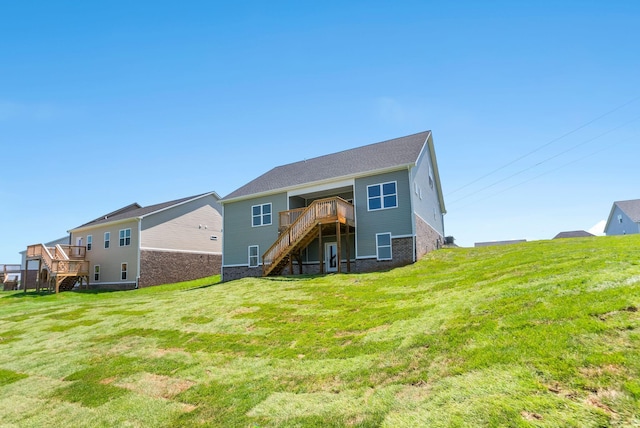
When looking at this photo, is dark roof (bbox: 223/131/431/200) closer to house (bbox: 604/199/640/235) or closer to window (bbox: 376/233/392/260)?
window (bbox: 376/233/392/260)

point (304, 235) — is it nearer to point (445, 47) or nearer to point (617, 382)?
point (445, 47)

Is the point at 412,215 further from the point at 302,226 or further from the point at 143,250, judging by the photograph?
the point at 143,250

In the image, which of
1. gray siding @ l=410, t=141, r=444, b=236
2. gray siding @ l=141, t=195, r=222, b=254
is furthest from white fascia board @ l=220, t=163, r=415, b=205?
gray siding @ l=141, t=195, r=222, b=254

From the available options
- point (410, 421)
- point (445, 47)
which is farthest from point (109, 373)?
point (445, 47)

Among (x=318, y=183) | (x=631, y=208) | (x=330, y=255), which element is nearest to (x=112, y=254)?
(x=330, y=255)

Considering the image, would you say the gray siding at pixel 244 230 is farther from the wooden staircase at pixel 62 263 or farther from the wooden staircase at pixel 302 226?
the wooden staircase at pixel 62 263

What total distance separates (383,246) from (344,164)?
6417mm

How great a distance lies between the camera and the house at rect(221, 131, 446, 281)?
734 inches

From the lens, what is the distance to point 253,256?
2322cm

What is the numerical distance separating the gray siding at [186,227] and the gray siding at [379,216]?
16.0 meters

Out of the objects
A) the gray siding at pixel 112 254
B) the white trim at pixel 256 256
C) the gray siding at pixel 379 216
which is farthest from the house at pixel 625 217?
the gray siding at pixel 112 254

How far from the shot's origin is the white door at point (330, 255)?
21.2 metres

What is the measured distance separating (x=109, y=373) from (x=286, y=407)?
473cm

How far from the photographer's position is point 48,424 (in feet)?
18.4
